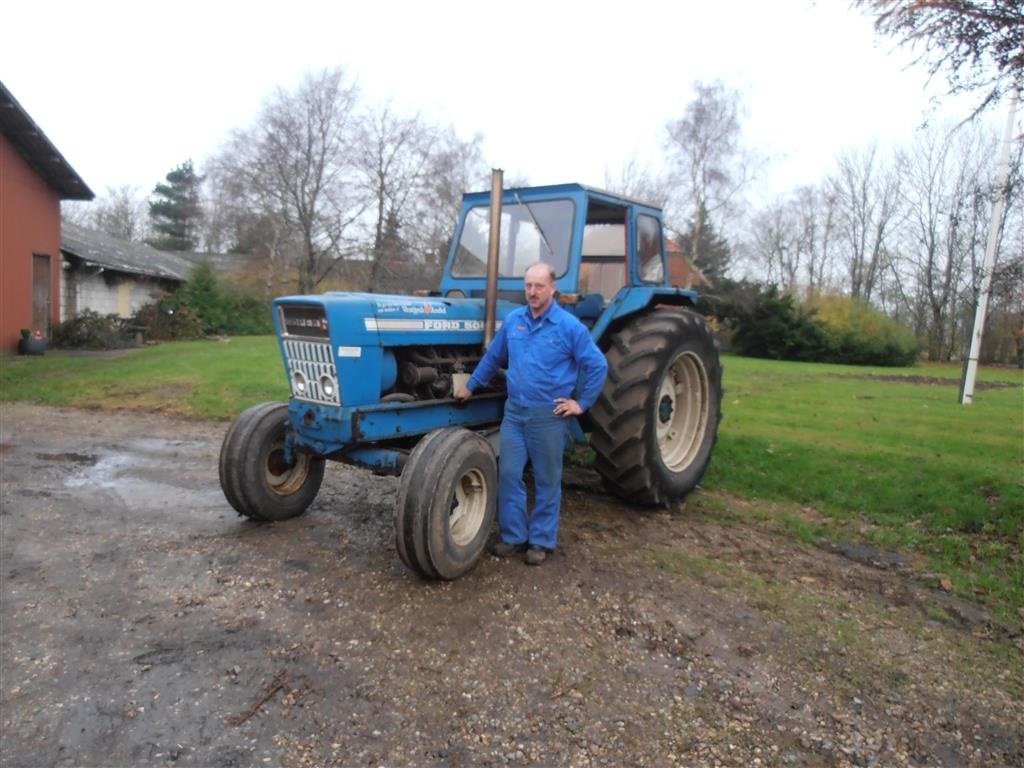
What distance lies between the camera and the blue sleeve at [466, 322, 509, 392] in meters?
4.41

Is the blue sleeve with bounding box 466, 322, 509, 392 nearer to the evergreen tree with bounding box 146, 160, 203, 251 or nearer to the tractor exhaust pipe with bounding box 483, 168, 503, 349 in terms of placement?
Result: the tractor exhaust pipe with bounding box 483, 168, 503, 349

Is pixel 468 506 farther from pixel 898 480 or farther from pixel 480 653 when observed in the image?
pixel 898 480

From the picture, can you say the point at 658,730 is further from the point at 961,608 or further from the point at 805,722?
the point at 961,608

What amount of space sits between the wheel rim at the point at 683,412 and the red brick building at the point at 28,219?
1584 centimetres

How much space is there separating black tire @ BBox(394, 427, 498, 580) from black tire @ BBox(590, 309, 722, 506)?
3.77ft

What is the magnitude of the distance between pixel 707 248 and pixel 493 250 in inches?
1214

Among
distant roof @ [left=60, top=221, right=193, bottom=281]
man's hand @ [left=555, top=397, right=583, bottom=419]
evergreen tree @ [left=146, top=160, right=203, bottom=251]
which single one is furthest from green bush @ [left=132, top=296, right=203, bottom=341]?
evergreen tree @ [left=146, top=160, right=203, bottom=251]

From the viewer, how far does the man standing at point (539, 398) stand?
168 inches

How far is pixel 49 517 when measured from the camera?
5098mm

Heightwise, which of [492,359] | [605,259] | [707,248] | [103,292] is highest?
[707,248]

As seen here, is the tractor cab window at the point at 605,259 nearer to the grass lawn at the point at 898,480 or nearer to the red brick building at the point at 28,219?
the grass lawn at the point at 898,480

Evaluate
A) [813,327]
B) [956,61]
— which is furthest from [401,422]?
[813,327]

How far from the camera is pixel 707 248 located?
33.4 metres

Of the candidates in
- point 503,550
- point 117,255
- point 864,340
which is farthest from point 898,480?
point 864,340
